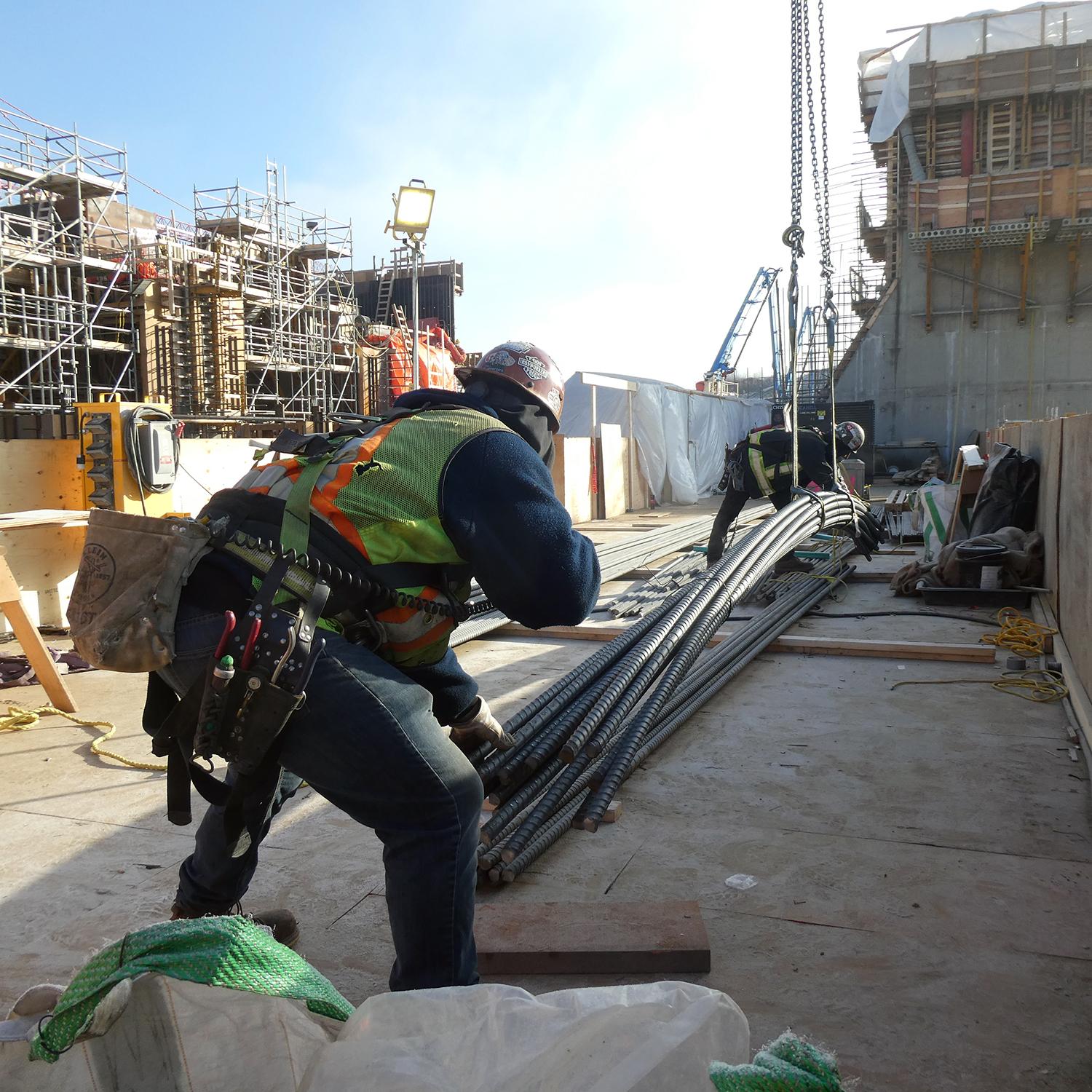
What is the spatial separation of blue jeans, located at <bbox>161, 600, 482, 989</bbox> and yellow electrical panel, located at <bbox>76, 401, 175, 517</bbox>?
632cm

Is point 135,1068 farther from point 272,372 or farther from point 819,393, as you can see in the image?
point 819,393

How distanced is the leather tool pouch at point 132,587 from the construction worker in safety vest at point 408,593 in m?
0.06

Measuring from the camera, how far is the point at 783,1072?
1.33 metres

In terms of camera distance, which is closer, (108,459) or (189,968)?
(189,968)

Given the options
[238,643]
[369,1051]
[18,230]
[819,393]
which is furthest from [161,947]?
[819,393]

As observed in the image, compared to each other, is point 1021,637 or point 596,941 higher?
point 1021,637

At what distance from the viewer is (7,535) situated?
7418mm

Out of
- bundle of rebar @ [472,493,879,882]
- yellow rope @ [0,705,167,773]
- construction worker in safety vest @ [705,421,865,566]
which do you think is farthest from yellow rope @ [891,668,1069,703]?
construction worker in safety vest @ [705,421,865,566]

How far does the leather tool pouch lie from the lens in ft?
6.95

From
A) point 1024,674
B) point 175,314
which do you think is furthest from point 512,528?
point 175,314

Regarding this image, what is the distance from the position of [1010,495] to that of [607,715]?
599 centimetres

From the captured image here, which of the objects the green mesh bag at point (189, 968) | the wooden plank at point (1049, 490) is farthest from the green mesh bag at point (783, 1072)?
the wooden plank at point (1049, 490)

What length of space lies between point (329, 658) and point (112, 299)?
95.6ft

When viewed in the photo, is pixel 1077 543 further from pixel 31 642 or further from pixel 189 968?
pixel 31 642
